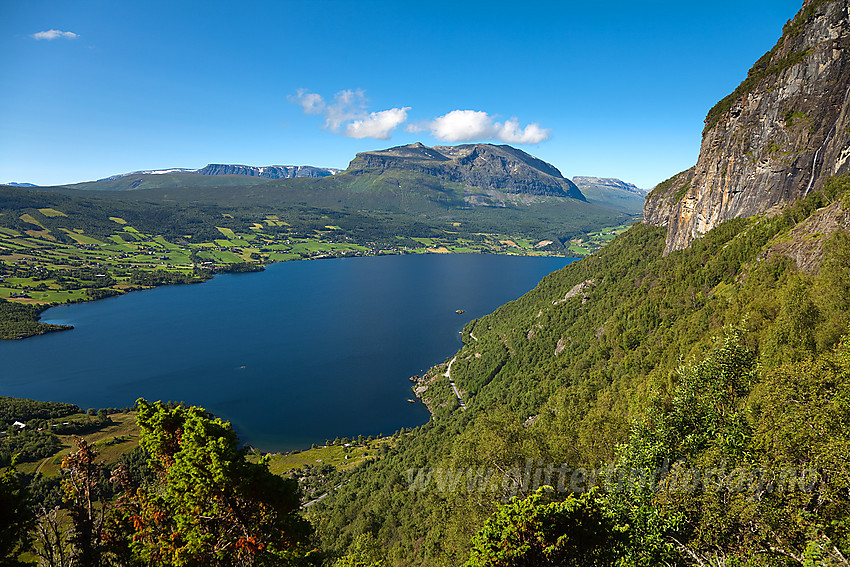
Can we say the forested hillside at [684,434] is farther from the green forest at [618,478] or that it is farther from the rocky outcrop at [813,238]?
the rocky outcrop at [813,238]

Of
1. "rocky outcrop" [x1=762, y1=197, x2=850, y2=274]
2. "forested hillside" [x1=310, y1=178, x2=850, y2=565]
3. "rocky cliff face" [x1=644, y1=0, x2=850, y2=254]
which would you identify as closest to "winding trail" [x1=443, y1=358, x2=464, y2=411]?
"forested hillside" [x1=310, y1=178, x2=850, y2=565]

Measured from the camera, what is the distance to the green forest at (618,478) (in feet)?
51.0

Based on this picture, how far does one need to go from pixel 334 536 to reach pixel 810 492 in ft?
179

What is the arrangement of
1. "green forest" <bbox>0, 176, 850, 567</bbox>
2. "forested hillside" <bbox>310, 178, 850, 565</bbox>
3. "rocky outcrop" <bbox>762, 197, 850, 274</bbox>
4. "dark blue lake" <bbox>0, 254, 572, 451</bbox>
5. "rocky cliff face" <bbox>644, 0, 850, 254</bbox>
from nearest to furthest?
"green forest" <bbox>0, 176, 850, 567</bbox>
"forested hillside" <bbox>310, 178, 850, 565</bbox>
"rocky outcrop" <bbox>762, 197, 850, 274</bbox>
"rocky cliff face" <bbox>644, 0, 850, 254</bbox>
"dark blue lake" <bbox>0, 254, 572, 451</bbox>

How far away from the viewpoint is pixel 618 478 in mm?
24297

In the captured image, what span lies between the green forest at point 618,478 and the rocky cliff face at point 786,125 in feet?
21.5

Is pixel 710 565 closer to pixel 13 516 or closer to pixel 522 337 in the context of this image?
pixel 13 516

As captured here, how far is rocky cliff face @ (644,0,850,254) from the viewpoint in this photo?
207 feet

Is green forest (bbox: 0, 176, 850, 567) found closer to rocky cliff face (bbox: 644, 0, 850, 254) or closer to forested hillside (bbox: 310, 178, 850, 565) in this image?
forested hillside (bbox: 310, 178, 850, 565)

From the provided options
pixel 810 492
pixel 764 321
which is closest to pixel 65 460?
pixel 810 492

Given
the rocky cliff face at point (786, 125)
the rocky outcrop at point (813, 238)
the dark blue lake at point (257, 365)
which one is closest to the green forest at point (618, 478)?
the rocky outcrop at point (813, 238)

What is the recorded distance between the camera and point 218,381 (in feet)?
414

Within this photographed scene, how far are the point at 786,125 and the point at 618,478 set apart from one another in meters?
76.4

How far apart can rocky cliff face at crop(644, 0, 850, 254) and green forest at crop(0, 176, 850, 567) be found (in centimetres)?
656
